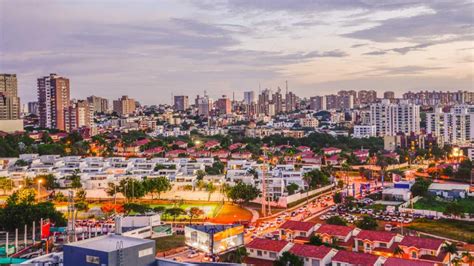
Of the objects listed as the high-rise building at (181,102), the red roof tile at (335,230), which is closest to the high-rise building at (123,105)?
the high-rise building at (181,102)

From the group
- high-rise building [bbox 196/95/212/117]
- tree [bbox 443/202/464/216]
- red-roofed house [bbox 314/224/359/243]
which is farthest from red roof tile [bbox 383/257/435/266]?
high-rise building [bbox 196/95/212/117]

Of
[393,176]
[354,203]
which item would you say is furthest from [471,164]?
[354,203]

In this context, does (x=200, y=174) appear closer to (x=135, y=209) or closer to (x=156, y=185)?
(x=156, y=185)

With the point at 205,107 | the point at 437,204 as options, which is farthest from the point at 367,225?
the point at 205,107

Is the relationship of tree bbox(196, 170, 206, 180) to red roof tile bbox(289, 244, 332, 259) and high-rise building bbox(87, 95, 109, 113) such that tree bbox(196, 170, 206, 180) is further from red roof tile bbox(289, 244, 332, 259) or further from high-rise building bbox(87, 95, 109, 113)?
high-rise building bbox(87, 95, 109, 113)

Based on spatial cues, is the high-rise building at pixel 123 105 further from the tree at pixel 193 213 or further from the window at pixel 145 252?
the window at pixel 145 252

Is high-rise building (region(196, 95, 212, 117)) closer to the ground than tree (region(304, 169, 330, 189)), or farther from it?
farther from it
